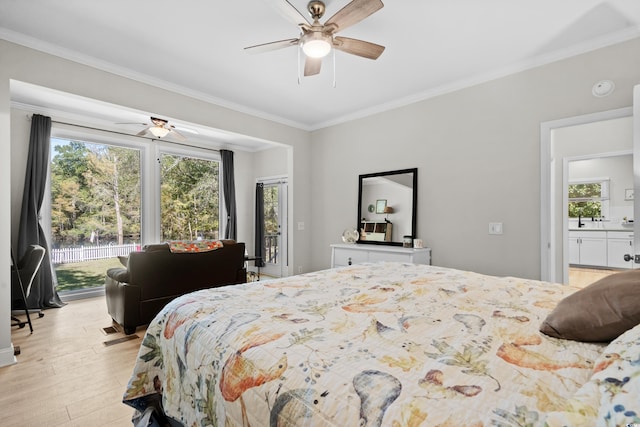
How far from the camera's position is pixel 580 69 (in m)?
2.74

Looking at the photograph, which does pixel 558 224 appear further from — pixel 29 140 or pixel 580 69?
pixel 29 140

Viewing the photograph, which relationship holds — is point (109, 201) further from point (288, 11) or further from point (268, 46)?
point (288, 11)

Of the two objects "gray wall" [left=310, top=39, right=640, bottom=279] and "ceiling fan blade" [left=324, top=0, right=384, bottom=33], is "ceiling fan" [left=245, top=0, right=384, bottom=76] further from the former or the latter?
"gray wall" [left=310, top=39, right=640, bottom=279]

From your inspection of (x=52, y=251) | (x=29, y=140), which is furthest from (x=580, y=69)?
(x=52, y=251)

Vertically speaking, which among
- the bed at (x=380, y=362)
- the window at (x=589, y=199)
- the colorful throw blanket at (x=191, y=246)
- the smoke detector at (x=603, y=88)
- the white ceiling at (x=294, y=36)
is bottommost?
the bed at (x=380, y=362)

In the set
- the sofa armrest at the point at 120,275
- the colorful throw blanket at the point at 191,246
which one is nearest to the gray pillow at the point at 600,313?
the colorful throw blanket at the point at 191,246

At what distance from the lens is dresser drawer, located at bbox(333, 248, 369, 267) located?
155 inches

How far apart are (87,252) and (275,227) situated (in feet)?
10.3

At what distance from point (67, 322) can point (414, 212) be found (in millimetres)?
4250

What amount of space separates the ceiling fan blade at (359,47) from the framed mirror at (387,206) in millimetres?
1809

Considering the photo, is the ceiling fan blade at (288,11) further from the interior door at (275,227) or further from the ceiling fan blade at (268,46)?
the interior door at (275,227)

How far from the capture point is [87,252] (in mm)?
4699

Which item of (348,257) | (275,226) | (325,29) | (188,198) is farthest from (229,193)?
(325,29)

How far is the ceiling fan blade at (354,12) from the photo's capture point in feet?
6.10
